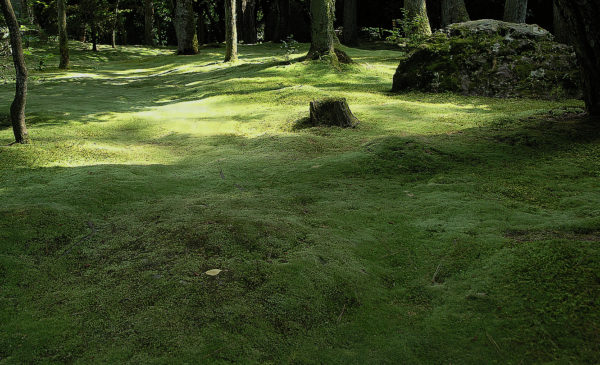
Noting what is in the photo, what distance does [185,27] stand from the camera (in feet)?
74.7

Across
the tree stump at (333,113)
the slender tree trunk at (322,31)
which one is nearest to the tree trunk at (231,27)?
the slender tree trunk at (322,31)

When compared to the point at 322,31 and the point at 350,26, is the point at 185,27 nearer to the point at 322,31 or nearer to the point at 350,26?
the point at 350,26

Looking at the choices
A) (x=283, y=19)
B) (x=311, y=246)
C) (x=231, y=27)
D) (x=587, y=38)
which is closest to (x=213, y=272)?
(x=311, y=246)

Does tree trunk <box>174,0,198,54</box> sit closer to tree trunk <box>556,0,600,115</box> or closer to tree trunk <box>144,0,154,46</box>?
tree trunk <box>144,0,154,46</box>

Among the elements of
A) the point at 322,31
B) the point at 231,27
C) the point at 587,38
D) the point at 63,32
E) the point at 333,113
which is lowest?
the point at 333,113

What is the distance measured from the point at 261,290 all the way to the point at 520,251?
175 centimetres

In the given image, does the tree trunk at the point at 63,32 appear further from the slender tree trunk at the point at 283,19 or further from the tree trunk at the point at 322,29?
the slender tree trunk at the point at 283,19

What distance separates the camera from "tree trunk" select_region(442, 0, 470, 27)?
56.2 feet

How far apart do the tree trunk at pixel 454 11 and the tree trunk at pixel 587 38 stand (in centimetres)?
1264

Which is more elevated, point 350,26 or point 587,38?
point 350,26

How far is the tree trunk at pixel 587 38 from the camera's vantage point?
16.5 ft

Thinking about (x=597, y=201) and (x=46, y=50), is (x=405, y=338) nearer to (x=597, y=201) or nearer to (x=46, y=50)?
(x=597, y=201)

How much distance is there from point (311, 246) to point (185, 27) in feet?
72.5

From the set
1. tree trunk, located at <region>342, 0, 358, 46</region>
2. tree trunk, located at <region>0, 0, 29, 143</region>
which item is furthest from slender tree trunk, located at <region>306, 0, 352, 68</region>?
tree trunk, located at <region>342, 0, 358, 46</region>
